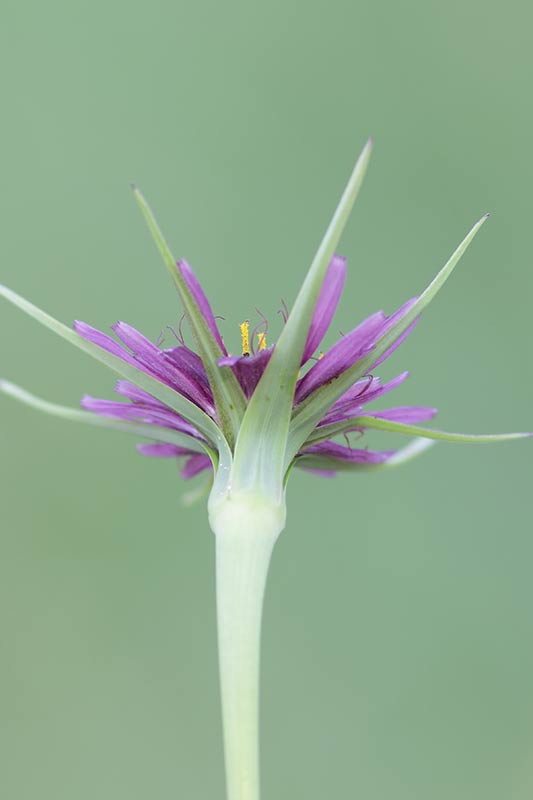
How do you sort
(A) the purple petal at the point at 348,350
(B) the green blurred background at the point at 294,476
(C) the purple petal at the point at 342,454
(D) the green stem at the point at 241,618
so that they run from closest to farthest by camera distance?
(D) the green stem at the point at 241,618 < (A) the purple petal at the point at 348,350 < (C) the purple petal at the point at 342,454 < (B) the green blurred background at the point at 294,476

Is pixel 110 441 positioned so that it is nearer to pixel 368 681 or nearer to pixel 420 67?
pixel 368 681

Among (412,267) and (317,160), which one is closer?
(412,267)

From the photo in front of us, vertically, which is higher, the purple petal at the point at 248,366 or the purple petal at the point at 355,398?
the purple petal at the point at 248,366

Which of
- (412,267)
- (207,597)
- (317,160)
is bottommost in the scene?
(207,597)

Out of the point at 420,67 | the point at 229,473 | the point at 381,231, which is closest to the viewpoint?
the point at 229,473

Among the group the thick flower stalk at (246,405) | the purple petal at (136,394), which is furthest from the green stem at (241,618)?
the purple petal at (136,394)

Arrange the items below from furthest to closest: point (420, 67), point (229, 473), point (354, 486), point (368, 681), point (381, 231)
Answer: point (420, 67) < point (381, 231) < point (354, 486) < point (368, 681) < point (229, 473)

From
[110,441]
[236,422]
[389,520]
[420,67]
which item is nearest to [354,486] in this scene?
[389,520]

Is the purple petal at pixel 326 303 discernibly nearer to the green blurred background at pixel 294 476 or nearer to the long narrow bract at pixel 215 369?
the long narrow bract at pixel 215 369

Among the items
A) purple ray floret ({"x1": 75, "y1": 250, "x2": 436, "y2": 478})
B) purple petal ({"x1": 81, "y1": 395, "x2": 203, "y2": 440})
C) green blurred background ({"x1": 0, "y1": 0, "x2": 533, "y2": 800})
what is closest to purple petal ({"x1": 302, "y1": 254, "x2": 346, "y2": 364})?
purple ray floret ({"x1": 75, "y1": 250, "x2": 436, "y2": 478})
